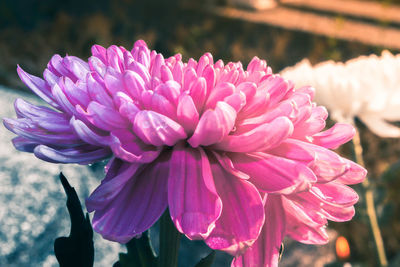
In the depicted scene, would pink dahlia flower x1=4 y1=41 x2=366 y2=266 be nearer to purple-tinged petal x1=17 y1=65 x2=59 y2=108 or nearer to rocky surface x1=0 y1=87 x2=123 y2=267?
purple-tinged petal x1=17 y1=65 x2=59 y2=108

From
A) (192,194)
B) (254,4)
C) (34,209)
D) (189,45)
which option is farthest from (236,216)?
(254,4)

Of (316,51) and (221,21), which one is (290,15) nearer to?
(221,21)

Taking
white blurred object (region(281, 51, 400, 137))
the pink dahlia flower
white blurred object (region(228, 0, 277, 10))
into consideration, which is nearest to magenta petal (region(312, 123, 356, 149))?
the pink dahlia flower

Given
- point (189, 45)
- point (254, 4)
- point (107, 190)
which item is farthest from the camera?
point (254, 4)

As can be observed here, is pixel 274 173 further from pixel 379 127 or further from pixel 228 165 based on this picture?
pixel 379 127

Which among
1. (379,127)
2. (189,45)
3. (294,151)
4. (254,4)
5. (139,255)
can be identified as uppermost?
(294,151)

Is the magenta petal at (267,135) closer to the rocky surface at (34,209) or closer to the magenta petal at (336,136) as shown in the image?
the magenta petal at (336,136)

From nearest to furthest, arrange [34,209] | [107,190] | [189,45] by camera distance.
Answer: [107,190] < [34,209] < [189,45]
